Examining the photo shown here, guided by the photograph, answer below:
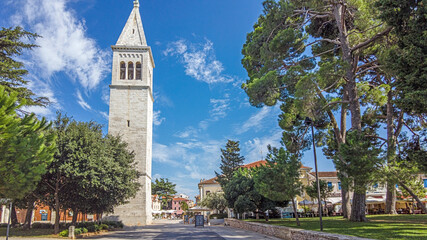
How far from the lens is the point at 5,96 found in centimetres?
1032

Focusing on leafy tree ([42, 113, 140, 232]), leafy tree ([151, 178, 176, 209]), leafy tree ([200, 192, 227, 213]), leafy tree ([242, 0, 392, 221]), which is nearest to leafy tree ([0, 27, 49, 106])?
leafy tree ([42, 113, 140, 232])

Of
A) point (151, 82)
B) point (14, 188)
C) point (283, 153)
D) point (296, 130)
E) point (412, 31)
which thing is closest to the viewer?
point (412, 31)

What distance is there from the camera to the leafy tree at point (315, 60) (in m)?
16.4

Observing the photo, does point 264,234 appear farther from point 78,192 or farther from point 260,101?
point 78,192

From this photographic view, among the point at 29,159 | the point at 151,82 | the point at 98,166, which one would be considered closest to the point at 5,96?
the point at 29,159

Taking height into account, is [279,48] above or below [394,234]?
above

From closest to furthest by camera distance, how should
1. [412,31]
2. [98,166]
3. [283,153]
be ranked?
[412,31] → [283,153] → [98,166]

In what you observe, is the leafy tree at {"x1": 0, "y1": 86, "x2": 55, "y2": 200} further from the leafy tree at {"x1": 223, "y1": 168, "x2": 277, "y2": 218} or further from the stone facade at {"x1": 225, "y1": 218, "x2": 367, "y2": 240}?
the leafy tree at {"x1": 223, "y1": 168, "x2": 277, "y2": 218}

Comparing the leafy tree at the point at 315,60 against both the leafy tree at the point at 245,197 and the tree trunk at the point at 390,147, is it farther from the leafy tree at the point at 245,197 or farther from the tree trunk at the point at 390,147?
the leafy tree at the point at 245,197

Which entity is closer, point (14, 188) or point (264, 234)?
point (14, 188)

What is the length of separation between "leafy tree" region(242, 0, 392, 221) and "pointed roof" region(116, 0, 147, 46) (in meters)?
22.8

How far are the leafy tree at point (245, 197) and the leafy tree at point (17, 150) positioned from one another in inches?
638

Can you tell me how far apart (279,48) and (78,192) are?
15.8m

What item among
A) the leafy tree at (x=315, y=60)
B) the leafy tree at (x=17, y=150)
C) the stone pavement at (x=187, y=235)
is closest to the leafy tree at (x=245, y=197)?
the stone pavement at (x=187, y=235)
